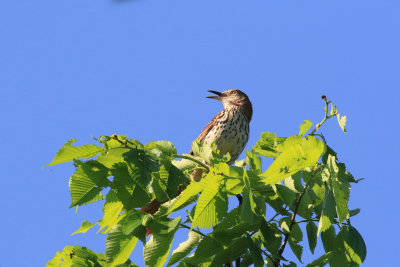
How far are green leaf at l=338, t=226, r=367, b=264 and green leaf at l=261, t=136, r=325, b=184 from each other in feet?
2.17

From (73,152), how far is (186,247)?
3.44 feet

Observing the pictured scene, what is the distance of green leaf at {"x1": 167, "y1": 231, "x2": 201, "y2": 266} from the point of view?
3746mm

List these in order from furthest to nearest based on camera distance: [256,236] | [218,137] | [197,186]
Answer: [218,137]
[256,236]
[197,186]

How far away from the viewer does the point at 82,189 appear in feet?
11.0

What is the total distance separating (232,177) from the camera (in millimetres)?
3119

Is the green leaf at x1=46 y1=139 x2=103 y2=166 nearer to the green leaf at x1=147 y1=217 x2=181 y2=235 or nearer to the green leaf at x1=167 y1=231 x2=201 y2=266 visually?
the green leaf at x1=147 y1=217 x2=181 y2=235

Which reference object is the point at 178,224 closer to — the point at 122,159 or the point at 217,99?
the point at 122,159

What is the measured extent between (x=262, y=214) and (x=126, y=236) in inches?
40.1

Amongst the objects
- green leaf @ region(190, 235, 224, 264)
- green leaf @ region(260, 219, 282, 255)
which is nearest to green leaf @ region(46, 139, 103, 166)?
green leaf @ region(190, 235, 224, 264)

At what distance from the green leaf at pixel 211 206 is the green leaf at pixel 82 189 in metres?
0.65

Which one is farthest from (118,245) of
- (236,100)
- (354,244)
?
(236,100)

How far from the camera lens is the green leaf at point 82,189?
331 cm

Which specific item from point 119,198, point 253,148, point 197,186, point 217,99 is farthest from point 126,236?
point 217,99

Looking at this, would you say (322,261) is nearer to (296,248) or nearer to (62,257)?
(296,248)
